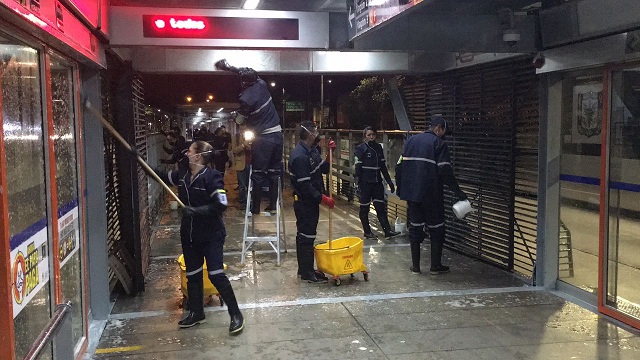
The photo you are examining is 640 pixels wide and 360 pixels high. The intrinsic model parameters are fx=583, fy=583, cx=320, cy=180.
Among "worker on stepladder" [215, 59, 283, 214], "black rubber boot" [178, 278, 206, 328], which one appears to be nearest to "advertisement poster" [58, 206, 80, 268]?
"black rubber boot" [178, 278, 206, 328]

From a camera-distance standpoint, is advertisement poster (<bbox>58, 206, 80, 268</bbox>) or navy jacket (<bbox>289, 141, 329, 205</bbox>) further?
navy jacket (<bbox>289, 141, 329, 205</bbox>)

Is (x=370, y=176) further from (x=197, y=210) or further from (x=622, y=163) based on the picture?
(x=197, y=210)

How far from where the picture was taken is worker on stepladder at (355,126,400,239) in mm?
9180

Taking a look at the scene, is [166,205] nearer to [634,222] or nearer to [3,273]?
[634,222]

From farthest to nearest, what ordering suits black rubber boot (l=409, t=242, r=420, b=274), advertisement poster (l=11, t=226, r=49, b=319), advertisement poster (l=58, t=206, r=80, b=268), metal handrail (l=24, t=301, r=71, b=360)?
black rubber boot (l=409, t=242, r=420, b=274), advertisement poster (l=58, t=206, r=80, b=268), advertisement poster (l=11, t=226, r=49, b=319), metal handrail (l=24, t=301, r=71, b=360)

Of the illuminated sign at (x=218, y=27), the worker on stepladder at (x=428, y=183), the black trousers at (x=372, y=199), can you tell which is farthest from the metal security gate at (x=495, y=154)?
the illuminated sign at (x=218, y=27)

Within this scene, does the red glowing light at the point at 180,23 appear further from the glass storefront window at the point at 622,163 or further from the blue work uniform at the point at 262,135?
the glass storefront window at the point at 622,163

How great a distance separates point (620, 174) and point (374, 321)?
273cm

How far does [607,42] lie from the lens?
5.29m

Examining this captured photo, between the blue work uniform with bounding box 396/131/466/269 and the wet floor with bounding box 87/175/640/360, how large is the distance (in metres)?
0.55

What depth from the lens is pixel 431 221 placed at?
7.19 metres

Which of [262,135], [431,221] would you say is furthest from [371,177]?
[262,135]

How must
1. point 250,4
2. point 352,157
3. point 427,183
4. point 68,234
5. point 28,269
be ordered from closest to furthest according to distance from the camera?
point 28,269 < point 68,234 < point 250,4 < point 427,183 < point 352,157

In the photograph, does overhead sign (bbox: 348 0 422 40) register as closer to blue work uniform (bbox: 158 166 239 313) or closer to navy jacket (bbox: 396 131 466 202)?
blue work uniform (bbox: 158 166 239 313)
